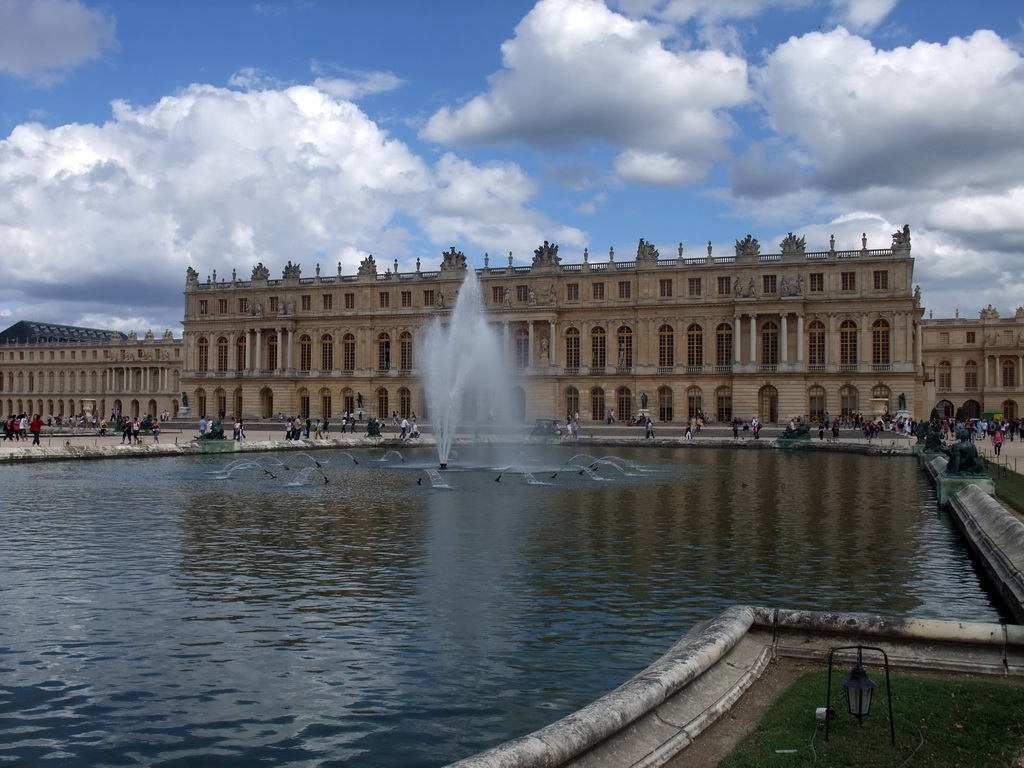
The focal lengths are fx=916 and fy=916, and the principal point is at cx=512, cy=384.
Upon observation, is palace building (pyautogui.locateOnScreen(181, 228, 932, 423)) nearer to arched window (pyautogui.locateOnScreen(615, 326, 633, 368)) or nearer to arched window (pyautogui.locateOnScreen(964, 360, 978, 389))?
arched window (pyautogui.locateOnScreen(615, 326, 633, 368))

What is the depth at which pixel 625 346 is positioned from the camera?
255 ft

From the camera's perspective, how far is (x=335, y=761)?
24.4ft

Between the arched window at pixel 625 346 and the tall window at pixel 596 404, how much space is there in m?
2.99

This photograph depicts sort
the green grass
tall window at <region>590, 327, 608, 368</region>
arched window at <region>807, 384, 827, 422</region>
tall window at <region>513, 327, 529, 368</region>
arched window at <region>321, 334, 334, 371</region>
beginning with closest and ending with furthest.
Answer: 1. the green grass
2. arched window at <region>807, 384, 827, 422</region>
3. tall window at <region>590, 327, 608, 368</region>
4. tall window at <region>513, 327, 529, 368</region>
5. arched window at <region>321, 334, 334, 371</region>

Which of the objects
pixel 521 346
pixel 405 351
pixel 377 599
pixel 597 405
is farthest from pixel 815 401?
pixel 377 599

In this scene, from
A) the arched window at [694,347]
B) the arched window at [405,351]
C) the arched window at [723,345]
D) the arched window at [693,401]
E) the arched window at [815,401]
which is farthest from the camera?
the arched window at [405,351]

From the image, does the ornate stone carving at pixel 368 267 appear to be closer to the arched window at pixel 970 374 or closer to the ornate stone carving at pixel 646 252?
the ornate stone carving at pixel 646 252

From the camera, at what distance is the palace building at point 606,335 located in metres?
70.9

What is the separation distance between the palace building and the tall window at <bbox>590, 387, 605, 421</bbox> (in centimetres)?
12

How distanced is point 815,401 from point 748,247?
43.7ft

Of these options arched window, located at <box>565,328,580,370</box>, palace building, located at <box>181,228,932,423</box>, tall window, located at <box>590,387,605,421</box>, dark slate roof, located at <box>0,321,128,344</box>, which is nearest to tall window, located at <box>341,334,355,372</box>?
palace building, located at <box>181,228,932,423</box>

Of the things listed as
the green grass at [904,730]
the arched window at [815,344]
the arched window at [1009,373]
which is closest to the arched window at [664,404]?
the arched window at [815,344]

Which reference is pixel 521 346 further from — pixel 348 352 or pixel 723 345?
pixel 723 345

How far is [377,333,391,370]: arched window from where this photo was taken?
276ft
